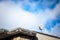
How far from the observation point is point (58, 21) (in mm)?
3670

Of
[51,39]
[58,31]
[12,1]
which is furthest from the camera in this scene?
[51,39]

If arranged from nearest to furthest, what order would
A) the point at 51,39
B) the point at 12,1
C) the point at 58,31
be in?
1. the point at 12,1
2. the point at 58,31
3. the point at 51,39

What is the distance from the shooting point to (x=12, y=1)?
346cm

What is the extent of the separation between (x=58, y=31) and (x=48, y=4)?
2.43 feet

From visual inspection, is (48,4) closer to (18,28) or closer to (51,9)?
(51,9)

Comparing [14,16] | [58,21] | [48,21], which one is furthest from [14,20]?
[58,21]

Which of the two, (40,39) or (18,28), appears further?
(40,39)

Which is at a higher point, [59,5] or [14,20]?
[59,5]

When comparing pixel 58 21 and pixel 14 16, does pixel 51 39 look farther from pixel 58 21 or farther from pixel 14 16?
pixel 14 16

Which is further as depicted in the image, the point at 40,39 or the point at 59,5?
the point at 40,39

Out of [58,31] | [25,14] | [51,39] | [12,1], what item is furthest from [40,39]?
[12,1]

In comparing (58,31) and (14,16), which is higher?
(14,16)

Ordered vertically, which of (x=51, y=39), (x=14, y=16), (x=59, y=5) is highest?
(x=59, y=5)

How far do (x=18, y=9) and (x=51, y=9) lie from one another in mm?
836
